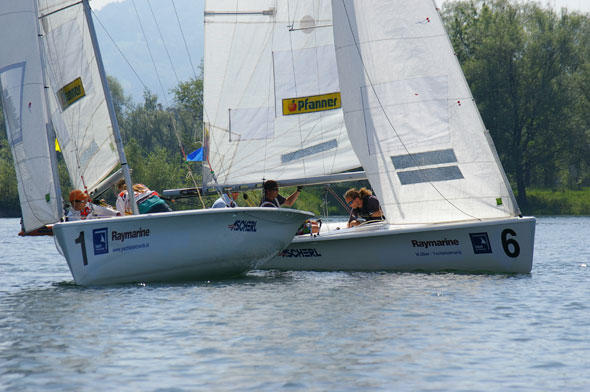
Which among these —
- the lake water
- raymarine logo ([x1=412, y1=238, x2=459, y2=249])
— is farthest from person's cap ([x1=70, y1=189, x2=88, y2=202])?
raymarine logo ([x1=412, y1=238, x2=459, y2=249])

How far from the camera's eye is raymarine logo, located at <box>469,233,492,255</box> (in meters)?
15.4

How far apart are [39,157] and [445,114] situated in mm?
6929

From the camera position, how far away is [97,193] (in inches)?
599

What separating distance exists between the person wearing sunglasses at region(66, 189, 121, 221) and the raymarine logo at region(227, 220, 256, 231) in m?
2.08

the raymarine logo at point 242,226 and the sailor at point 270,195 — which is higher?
the sailor at point 270,195

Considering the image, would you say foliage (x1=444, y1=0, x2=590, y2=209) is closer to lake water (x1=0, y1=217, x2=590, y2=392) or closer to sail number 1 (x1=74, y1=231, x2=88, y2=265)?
lake water (x1=0, y1=217, x2=590, y2=392)

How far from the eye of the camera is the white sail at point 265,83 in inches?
710

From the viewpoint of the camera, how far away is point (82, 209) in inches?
579

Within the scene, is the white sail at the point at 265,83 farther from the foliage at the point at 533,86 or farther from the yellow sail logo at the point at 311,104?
the foliage at the point at 533,86

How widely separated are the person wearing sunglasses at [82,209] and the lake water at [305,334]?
45.1 inches

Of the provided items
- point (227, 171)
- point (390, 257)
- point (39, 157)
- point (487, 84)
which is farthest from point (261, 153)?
point (487, 84)

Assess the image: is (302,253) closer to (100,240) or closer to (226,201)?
(226,201)

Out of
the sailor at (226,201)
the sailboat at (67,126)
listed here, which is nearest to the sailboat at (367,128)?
the sailor at (226,201)

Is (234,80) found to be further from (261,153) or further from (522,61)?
(522,61)
